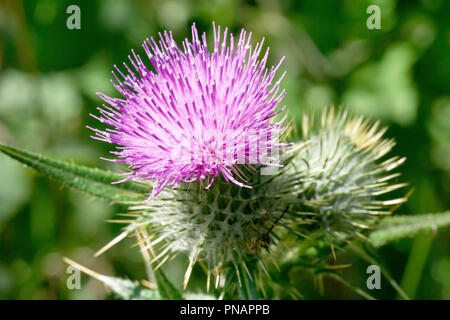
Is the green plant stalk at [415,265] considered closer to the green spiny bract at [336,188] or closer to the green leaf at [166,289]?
the green spiny bract at [336,188]

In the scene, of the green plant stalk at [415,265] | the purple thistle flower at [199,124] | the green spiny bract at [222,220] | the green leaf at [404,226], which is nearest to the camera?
the purple thistle flower at [199,124]

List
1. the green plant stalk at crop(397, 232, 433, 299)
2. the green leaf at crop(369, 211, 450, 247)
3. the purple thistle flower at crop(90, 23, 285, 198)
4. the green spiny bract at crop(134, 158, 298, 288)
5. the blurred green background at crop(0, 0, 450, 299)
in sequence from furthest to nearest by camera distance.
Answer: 1. the blurred green background at crop(0, 0, 450, 299)
2. the green plant stalk at crop(397, 232, 433, 299)
3. the green leaf at crop(369, 211, 450, 247)
4. the green spiny bract at crop(134, 158, 298, 288)
5. the purple thistle flower at crop(90, 23, 285, 198)

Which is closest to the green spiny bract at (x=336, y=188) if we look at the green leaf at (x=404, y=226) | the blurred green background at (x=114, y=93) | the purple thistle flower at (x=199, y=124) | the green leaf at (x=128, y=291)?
A: the green leaf at (x=404, y=226)

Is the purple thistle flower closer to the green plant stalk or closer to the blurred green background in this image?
the blurred green background

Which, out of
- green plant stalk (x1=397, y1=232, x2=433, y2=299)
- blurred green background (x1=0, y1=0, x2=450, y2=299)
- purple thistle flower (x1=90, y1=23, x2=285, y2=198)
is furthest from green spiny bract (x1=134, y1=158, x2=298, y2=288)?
green plant stalk (x1=397, y1=232, x2=433, y2=299)

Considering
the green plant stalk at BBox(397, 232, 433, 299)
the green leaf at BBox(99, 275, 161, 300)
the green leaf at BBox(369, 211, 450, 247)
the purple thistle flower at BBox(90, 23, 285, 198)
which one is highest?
the purple thistle flower at BBox(90, 23, 285, 198)
